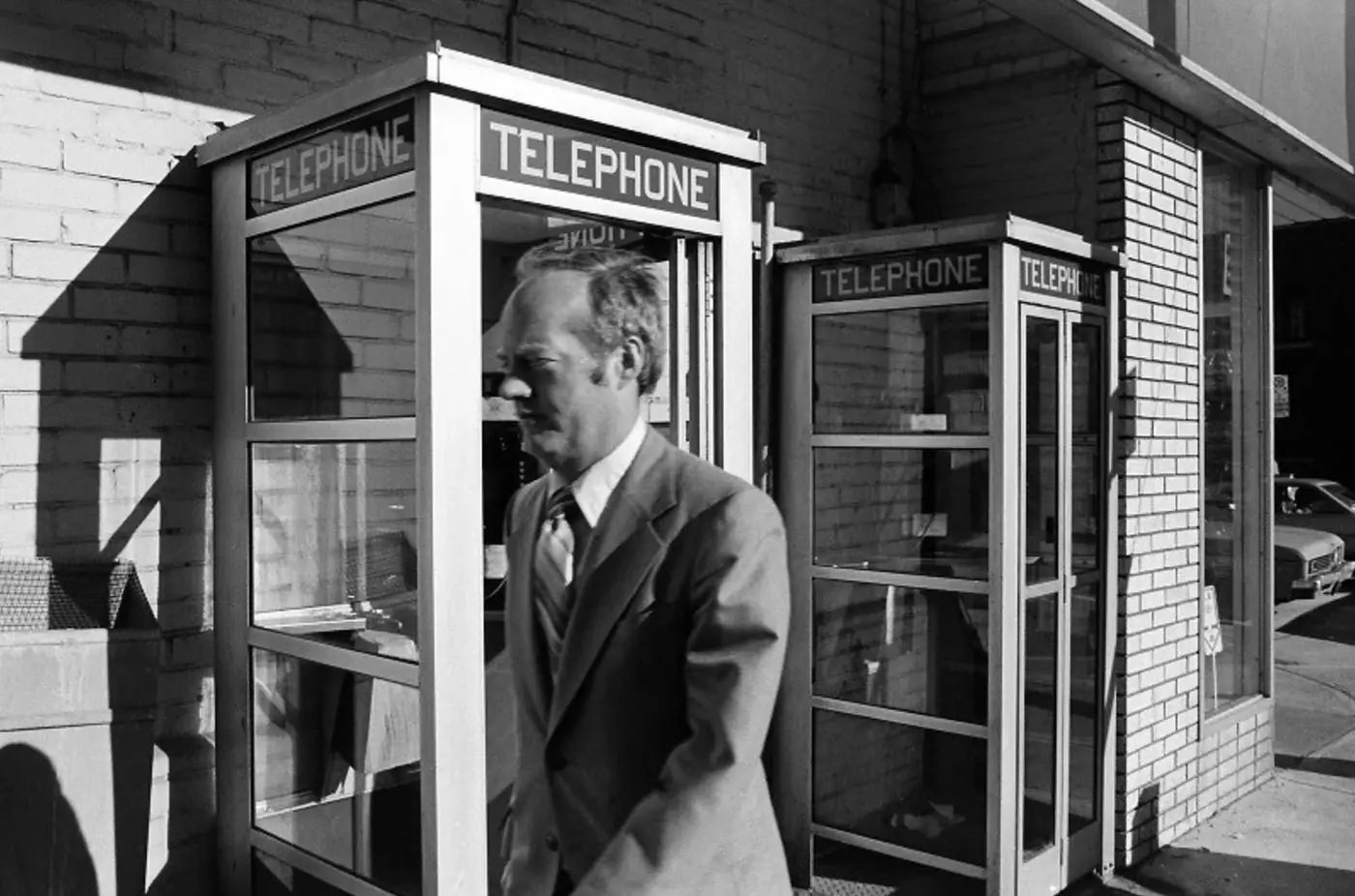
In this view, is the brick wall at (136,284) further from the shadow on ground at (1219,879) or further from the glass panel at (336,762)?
the shadow on ground at (1219,879)

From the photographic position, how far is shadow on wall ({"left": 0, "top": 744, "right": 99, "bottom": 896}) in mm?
2842

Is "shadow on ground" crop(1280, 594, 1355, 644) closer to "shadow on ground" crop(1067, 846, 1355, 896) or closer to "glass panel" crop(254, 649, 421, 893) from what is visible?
"shadow on ground" crop(1067, 846, 1355, 896)

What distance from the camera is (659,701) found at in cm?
187

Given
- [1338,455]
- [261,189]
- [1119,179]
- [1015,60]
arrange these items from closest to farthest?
[261,189] → [1119,179] → [1015,60] → [1338,455]

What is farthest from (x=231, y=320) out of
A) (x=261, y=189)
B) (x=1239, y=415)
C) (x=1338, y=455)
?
(x=1338, y=455)

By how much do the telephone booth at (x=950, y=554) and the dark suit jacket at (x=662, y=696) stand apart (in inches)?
116

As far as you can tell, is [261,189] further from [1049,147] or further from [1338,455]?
[1338,455]

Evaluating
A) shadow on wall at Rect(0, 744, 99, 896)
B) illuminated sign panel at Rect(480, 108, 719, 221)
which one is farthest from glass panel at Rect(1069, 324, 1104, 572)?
shadow on wall at Rect(0, 744, 99, 896)

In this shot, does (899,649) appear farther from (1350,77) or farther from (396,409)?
(1350,77)

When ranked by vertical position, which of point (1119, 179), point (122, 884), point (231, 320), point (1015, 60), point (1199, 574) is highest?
point (1015, 60)

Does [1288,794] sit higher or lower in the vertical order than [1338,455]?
lower

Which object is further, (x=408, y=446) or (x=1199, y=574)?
(x=1199, y=574)

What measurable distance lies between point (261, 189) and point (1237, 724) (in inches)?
215

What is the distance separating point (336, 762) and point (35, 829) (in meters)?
0.98
